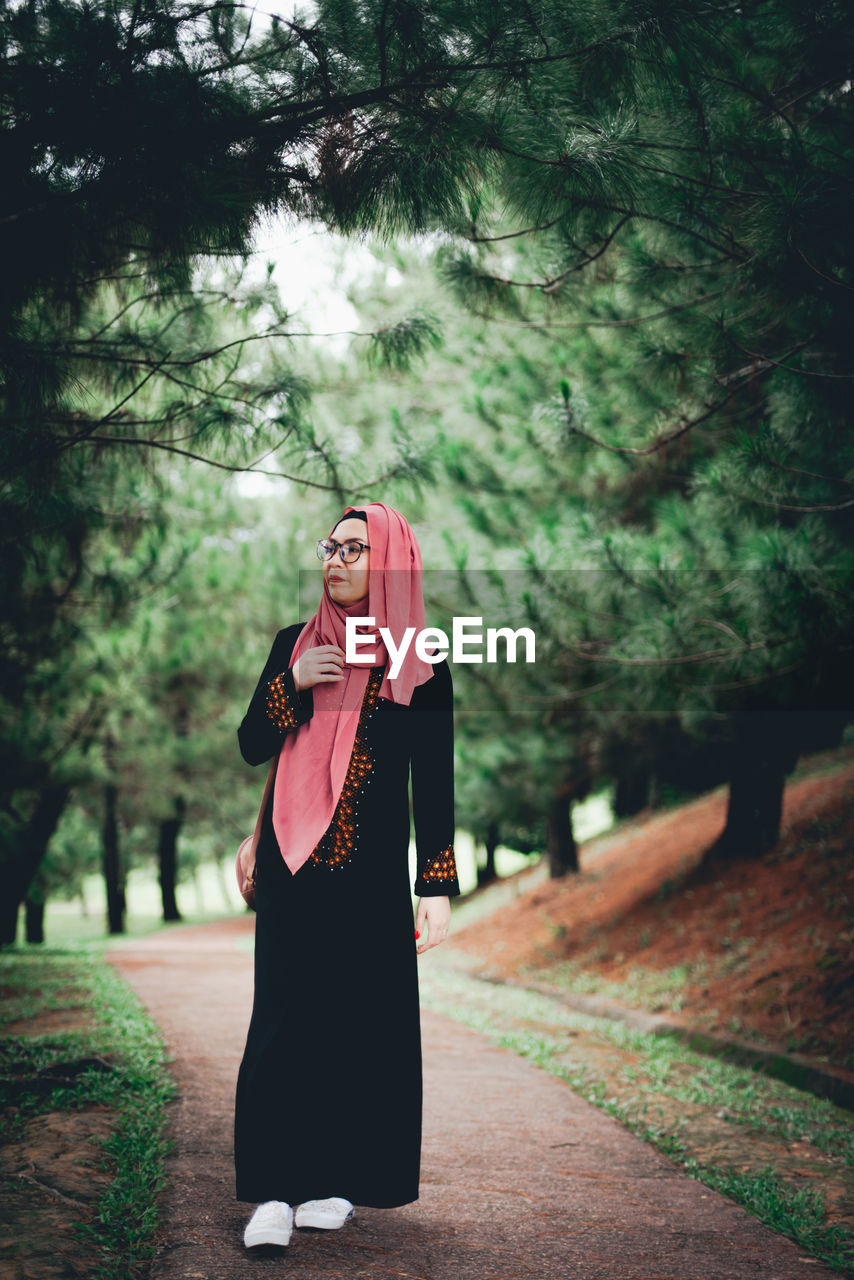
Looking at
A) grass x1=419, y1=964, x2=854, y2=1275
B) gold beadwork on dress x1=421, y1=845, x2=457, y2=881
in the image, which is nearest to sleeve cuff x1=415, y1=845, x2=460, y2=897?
gold beadwork on dress x1=421, y1=845, x2=457, y2=881

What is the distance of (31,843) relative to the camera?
1069 cm

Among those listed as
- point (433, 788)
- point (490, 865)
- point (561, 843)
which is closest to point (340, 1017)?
point (433, 788)

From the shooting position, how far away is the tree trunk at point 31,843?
34.9 ft

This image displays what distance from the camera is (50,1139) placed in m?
3.12

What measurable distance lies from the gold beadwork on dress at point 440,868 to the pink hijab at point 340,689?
41cm

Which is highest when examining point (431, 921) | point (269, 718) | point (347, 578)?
point (347, 578)

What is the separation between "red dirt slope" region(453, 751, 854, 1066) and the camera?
5816 mm

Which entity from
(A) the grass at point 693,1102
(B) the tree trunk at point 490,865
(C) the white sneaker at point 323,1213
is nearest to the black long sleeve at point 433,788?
(C) the white sneaker at point 323,1213

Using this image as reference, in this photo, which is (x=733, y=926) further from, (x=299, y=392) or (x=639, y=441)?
(x=299, y=392)

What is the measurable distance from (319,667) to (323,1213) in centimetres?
155

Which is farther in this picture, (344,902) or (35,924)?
(35,924)

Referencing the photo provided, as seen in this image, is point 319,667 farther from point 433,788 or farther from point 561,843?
point 561,843

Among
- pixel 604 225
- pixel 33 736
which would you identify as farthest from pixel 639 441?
pixel 33 736

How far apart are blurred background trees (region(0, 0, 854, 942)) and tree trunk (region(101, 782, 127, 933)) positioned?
8810 millimetres
